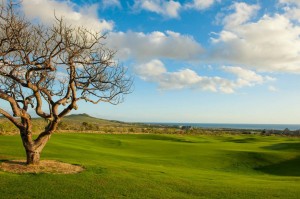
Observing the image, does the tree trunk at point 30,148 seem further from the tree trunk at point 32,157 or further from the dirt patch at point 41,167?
the dirt patch at point 41,167

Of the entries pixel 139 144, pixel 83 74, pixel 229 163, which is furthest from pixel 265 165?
pixel 83 74

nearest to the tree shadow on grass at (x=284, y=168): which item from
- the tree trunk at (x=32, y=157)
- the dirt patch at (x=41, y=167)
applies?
the dirt patch at (x=41, y=167)

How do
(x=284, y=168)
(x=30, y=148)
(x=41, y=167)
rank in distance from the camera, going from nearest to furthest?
(x=41, y=167) < (x=30, y=148) < (x=284, y=168)

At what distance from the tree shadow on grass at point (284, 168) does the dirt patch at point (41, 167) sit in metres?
20.3

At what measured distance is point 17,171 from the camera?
61.2 ft

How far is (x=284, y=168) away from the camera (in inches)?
1395

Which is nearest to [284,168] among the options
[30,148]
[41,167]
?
[41,167]

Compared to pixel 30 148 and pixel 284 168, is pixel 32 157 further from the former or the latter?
pixel 284 168

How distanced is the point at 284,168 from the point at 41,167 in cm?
2497

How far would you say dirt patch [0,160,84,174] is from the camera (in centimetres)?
1894

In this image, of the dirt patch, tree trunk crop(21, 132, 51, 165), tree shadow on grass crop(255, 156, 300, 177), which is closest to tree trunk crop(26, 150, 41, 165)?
tree trunk crop(21, 132, 51, 165)

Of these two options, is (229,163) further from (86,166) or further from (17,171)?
(17,171)

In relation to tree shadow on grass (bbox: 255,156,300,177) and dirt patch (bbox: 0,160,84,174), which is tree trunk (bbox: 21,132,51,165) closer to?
dirt patch (bbox: 0,160,84,174)

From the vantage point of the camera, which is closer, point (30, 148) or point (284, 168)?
point (30, 148)
